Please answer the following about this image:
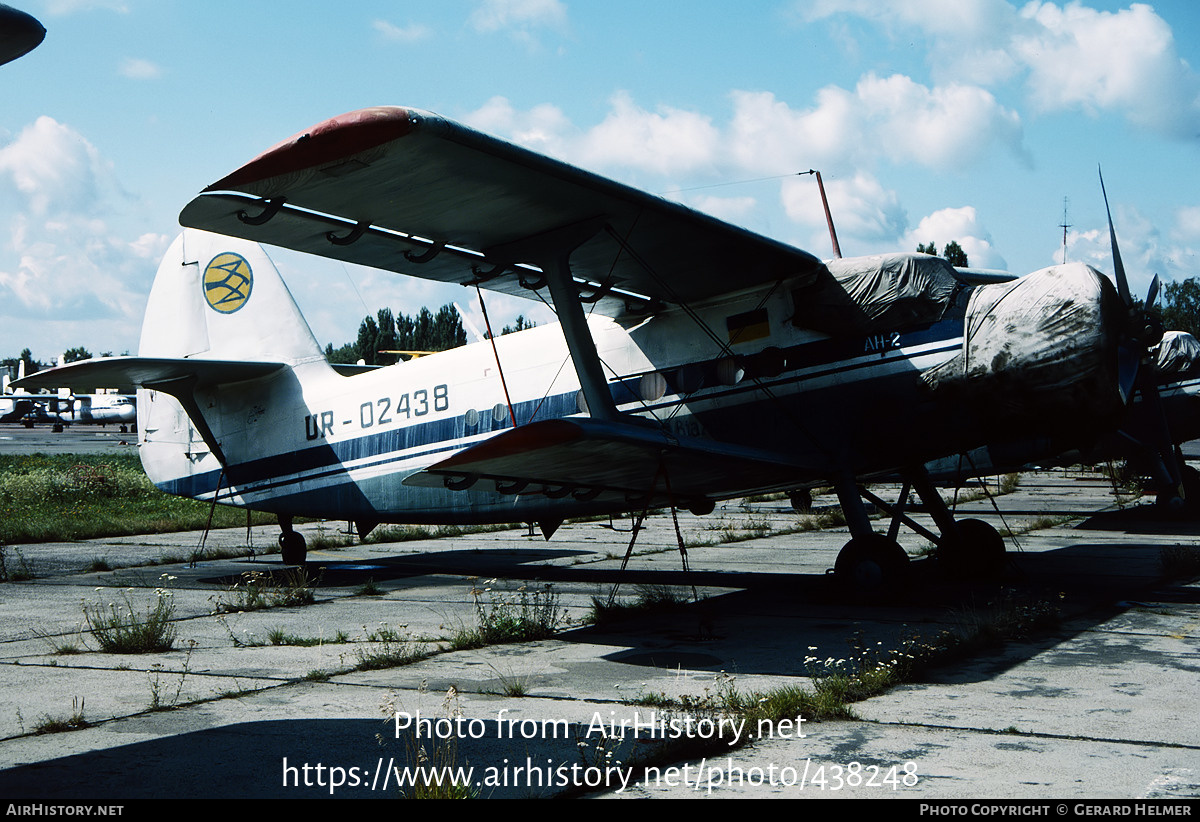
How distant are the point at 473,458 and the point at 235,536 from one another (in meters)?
11.7

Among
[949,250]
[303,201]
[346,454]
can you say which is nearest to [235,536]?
[346,454]

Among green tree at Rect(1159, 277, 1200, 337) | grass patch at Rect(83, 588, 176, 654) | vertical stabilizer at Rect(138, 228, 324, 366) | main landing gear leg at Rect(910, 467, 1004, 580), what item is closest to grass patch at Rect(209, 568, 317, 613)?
grass patch at Rect(83, 588, 176, 654)

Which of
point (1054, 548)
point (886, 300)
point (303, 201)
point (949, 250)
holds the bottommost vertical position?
point (1054, 548)

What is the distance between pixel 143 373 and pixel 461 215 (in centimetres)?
573

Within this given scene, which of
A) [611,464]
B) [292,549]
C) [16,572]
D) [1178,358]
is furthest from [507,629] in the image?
[1178,358]

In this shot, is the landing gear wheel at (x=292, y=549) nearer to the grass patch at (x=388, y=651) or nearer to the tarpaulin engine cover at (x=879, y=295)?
the grass patch at (x=388, y=651)

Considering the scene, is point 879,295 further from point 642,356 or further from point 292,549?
point 292,549

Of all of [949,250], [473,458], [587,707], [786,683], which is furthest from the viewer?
[949,250]

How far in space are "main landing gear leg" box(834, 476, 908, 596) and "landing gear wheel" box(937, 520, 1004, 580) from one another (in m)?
1.63

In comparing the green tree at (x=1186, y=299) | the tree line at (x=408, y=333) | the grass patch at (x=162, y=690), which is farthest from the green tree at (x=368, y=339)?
the grass patch at (x=162, y=690)

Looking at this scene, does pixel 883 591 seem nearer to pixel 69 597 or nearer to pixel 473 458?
pixel 473 458

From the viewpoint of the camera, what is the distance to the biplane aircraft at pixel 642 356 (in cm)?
678

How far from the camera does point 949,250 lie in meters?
56.2

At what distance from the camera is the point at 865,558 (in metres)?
8.26
